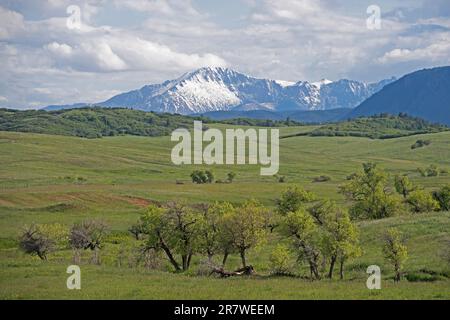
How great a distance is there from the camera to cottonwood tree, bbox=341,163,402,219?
85.4 m

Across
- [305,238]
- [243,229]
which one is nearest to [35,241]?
[243,229]

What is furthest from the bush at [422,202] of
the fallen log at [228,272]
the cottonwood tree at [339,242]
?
the fallen log at [228,272]

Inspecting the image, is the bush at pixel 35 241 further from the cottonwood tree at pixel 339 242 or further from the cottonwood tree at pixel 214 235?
the cottonwood tree at pixel 339 242

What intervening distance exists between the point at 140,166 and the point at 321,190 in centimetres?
7800

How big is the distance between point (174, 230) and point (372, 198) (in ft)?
137

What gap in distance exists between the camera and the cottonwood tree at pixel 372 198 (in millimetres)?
85375

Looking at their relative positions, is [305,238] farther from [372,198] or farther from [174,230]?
[372,198]

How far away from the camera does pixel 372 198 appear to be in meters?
86.7

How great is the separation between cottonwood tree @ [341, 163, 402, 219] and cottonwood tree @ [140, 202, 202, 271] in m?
38.8

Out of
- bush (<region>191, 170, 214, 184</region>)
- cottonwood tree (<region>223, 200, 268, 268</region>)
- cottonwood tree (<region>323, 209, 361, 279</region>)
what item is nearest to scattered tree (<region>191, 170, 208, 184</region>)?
bush (<region>191, 170, 214, 184</region>)

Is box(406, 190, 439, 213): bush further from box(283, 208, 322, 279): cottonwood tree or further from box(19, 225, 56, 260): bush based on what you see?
box(19, 225, 56, 260): bush

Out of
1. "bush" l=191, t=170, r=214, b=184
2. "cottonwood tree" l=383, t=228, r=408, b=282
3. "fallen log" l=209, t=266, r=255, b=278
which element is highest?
"bush" l=191, t=170, r=214, b=184
